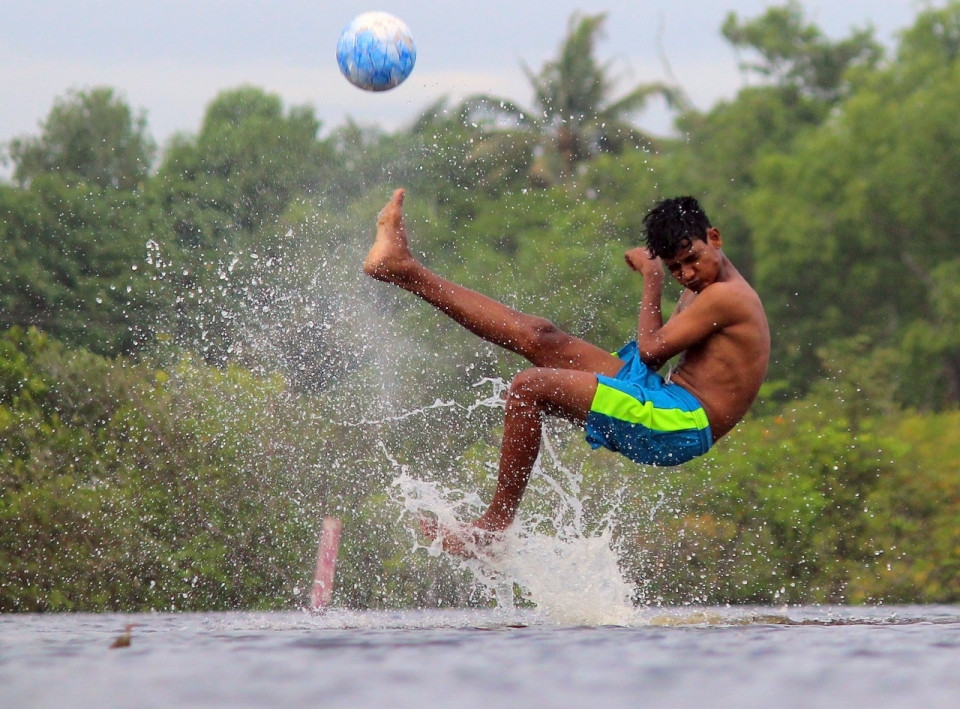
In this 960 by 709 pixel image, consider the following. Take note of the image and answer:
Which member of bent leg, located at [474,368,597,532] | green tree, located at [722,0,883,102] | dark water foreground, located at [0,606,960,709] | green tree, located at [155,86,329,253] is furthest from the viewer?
green tree, located at [722,0,883,102]

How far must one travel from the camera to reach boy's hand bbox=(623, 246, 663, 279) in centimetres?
739

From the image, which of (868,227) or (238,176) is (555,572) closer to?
(238,176)

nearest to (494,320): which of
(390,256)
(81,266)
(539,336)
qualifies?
(539,336)

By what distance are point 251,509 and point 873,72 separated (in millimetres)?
25331

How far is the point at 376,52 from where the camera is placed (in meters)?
8.33

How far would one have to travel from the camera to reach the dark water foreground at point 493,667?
476cm

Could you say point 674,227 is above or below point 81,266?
below

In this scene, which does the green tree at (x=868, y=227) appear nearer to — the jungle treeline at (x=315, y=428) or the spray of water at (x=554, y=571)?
the jungle treeline at (x=315, y=428)

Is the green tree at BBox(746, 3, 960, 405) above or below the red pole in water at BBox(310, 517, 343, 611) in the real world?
above

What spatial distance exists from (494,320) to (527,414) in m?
0.48

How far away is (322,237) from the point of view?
17.5m

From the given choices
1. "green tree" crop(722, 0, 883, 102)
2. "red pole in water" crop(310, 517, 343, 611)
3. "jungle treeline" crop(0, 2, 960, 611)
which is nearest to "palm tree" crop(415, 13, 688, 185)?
"green tree" crop(722, 0, 883, 102)

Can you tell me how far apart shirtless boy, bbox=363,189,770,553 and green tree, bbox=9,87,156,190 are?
70.4 ft

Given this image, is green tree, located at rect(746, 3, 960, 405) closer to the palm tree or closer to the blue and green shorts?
the palm tree
